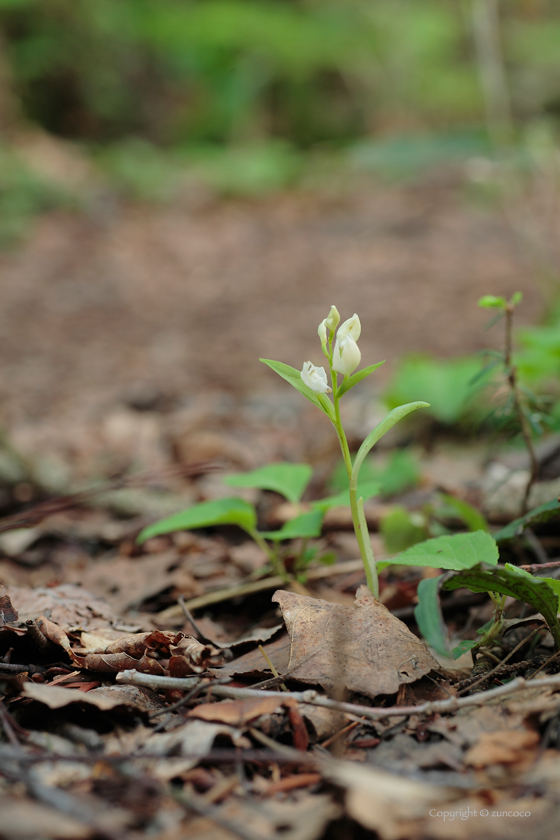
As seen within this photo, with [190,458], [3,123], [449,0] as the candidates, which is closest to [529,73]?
[449,0]

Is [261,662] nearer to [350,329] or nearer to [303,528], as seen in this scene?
[303,528]

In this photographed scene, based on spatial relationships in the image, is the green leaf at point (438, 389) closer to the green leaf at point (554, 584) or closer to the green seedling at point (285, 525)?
the green seedling at point (285, 525)

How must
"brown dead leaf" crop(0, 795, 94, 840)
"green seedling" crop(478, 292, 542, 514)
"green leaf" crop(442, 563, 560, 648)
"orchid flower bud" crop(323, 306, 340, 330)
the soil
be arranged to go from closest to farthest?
"brown dead leaf" crop(0, 795, 94, 840) < "green leaf" crop(442, 563, 560, 648) < "orchid flower bud" crop(323, 306, 340, 330) < "green seedling" crop(478, 292, 542, 514) < the soil

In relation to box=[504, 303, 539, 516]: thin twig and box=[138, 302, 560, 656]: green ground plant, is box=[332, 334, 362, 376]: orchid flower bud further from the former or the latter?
box=[504, 303, 539, 516]: thin twig

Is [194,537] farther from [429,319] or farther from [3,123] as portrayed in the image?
[3,123]

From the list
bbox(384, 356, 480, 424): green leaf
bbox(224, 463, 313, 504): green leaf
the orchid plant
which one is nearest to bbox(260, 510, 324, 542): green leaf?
bbox(224, 463, 313, 504): green leaf

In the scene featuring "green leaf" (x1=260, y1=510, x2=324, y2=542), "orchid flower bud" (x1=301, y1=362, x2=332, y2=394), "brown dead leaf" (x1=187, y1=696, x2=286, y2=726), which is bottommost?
"green leaf" (x1=260, y1=510, x2=324, y2=542)

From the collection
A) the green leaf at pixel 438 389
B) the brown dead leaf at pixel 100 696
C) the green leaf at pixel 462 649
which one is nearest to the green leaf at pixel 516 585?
the green leaf at pixel 462 649

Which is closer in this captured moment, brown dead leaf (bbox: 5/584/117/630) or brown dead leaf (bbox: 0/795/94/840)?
brown dead leaf (bbox: 0/795/94/840)
